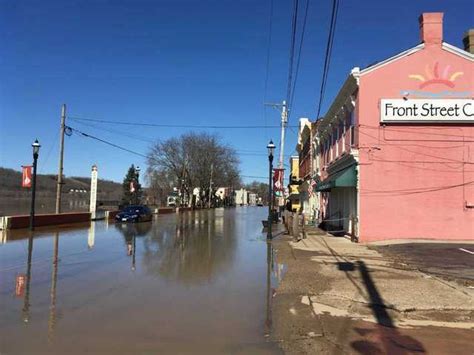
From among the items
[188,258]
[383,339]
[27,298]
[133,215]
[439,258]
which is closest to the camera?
[383,339]

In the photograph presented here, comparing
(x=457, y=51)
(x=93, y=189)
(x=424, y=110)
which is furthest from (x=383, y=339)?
(x=93, y=189)

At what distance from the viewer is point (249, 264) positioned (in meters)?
15.1

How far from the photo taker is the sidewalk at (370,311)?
255 inches

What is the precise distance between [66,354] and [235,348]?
208 cm

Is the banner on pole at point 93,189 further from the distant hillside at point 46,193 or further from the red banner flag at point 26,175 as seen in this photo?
the distant hillside at point 46,193

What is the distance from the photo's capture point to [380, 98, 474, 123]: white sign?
21.4 m

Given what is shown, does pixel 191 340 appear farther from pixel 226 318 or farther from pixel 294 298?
pixel 294 298

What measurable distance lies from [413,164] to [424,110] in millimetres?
2411

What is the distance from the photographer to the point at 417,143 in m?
21.7

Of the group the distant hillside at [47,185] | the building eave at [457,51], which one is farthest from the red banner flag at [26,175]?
the distant hillside at [47,185]

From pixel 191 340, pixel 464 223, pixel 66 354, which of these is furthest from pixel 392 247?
pixel 66 354

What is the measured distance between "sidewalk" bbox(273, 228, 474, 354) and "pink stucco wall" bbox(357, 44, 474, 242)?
8244mm

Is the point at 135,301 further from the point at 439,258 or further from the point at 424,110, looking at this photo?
the point at 424,110

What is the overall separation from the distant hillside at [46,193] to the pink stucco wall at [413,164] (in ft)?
146
